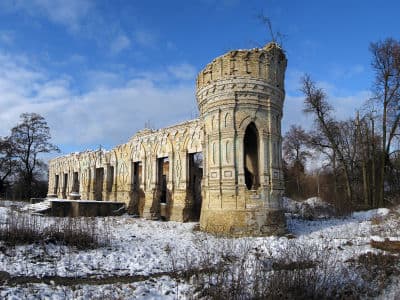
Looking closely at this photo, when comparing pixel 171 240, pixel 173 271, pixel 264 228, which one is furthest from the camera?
pixel 264 228

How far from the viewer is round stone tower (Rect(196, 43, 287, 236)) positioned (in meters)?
12.8

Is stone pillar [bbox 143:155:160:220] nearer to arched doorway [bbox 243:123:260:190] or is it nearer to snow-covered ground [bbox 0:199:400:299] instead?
arched doorway [bbox 243:123:260:190]

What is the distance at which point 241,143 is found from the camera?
43.6ft

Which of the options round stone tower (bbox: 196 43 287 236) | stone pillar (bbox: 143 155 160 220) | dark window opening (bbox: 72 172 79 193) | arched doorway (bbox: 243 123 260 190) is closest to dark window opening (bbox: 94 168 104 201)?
dark window opening (bbox: 72 172 79 193)

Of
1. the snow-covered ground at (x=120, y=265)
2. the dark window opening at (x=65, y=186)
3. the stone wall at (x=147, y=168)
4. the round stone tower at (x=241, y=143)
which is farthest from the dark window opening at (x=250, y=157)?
the dark window opening at (x=65, y=186)

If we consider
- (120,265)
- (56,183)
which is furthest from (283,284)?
(56,183)

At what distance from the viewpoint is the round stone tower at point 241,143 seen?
12.8 meters

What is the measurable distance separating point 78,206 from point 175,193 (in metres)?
5.35

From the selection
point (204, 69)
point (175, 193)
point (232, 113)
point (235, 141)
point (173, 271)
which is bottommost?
point (173, 271)

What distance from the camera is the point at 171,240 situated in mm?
11430

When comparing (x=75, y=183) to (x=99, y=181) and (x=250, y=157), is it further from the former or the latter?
(x=250, y=157)

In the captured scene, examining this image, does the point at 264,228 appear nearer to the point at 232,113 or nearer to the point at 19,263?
the point at 232,113

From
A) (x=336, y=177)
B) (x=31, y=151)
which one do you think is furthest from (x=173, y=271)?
(x=31, y=151)

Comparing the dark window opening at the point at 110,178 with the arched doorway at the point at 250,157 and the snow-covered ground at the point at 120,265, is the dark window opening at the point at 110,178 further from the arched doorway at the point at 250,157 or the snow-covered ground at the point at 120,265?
the snow-covered ground at the point at 120,265
